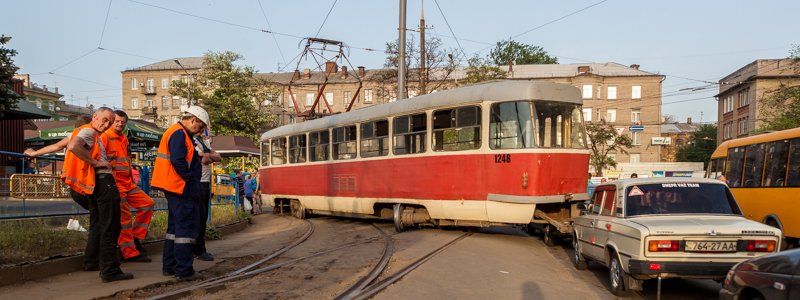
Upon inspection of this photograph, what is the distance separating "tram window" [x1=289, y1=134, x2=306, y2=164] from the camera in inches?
694

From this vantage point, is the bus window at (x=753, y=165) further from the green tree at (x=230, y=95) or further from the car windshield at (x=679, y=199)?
the green tree at (x=230, y=95)

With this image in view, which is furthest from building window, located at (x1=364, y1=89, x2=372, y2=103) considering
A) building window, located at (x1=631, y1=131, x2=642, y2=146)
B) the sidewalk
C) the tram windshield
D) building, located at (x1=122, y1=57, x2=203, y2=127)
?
the sidewalk

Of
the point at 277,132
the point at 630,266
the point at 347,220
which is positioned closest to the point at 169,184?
the point at 630,266

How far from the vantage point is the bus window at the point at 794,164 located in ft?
37.4

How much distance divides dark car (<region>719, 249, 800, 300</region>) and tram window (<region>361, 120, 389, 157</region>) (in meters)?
8.95

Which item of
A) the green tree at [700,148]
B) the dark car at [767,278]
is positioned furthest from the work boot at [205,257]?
the green tree at [700,148]

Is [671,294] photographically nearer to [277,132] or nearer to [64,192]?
[64,192]

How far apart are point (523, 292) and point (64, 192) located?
6182mm

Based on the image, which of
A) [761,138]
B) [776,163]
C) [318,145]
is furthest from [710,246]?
[318,145]

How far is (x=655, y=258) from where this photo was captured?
6.48 m

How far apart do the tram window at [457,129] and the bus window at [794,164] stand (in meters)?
5.84

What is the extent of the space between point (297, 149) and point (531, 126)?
8900mm

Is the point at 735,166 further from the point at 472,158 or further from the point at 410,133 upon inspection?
the point at 410,133

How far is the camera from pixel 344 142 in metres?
15.3
